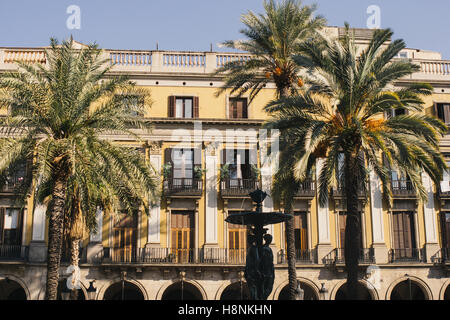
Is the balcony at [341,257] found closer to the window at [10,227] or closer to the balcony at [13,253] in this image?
the balcony at [13,253]

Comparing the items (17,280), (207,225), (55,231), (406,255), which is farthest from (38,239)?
(406,255)

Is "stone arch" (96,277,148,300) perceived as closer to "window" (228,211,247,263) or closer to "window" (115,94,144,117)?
"window" (228,211,247,263)

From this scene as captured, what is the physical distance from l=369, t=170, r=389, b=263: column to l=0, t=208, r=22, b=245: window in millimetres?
18870

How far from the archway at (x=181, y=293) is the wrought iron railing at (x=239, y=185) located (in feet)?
17.7

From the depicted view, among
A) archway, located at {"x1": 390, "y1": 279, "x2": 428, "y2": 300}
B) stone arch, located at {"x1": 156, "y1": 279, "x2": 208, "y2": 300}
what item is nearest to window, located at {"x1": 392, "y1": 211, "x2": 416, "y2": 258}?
archway, located at {"x1": 390, "y1": 279, "x2": 428, "y2": 300}

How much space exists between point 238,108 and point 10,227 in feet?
45.5

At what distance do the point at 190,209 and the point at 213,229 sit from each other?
163 cm

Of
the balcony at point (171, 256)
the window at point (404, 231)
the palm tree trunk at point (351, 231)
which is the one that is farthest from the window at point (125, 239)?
the palm tree trunk at point (351, 231)

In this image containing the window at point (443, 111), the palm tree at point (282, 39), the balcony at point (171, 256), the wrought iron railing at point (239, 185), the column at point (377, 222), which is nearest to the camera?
the palm tree at point (282, 39)

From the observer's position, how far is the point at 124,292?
1294 inches

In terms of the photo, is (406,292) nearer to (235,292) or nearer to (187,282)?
(235,292)

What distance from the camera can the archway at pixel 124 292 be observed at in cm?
3197
